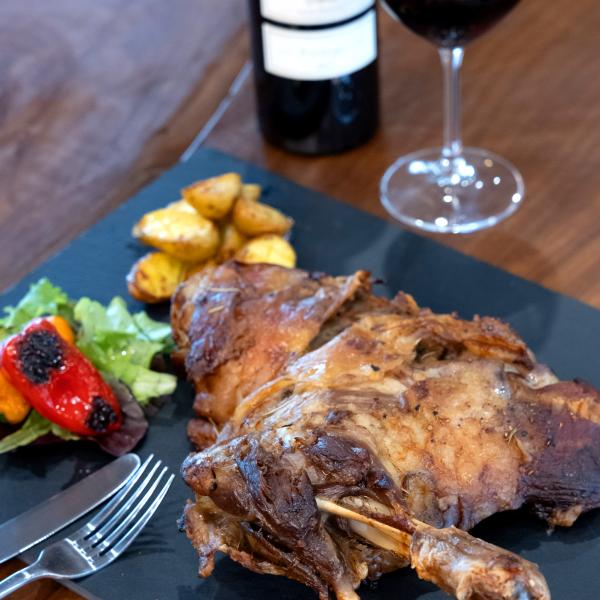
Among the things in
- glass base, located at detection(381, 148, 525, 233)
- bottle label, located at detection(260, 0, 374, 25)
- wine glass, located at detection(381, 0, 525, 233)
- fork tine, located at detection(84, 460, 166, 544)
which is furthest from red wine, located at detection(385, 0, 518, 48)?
fork tine, located at detection(84, 460, 166, 544)

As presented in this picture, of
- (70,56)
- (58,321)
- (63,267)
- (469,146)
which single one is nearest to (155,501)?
(58,321)

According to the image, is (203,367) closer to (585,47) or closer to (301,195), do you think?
(301,195)

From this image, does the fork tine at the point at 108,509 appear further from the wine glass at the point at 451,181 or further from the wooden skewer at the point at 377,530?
the wine glass at the point at 451,181

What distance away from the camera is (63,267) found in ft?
6.94

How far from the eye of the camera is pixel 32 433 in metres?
1.72

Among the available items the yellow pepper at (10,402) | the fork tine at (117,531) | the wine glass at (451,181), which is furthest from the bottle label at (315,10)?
the fork tine at (117,531)

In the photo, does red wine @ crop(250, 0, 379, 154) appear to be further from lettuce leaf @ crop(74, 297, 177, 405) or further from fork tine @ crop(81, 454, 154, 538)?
fork tine @ crop(81, 454, 154, 538)

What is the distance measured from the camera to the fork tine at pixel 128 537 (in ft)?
5.03

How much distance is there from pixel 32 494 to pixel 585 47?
5.62ft

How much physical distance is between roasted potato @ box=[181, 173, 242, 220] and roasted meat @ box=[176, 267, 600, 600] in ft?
1.69

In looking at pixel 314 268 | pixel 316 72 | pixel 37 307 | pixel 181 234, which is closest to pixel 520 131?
pixel 316 72

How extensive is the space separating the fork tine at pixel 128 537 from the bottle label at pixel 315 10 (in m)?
0.99

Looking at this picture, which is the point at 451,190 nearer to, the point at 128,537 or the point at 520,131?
the point at 520,131

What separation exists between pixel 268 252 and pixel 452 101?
52cm
